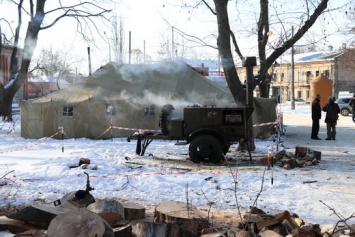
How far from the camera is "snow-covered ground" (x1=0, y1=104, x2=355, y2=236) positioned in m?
7.20

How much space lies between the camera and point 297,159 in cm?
1145

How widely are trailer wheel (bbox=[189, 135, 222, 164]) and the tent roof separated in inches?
237

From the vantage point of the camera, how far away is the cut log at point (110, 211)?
214 inches

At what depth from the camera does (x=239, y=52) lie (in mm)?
15703

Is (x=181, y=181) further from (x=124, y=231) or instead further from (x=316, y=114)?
(x=316, y=114)

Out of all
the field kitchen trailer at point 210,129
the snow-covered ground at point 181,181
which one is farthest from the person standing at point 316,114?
the field kitchen trailer at point 210,129

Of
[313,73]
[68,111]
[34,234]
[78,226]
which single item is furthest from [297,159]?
→ [313,73]

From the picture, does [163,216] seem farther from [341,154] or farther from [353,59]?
[353,59]

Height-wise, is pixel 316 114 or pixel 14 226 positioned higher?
pixel 316 114

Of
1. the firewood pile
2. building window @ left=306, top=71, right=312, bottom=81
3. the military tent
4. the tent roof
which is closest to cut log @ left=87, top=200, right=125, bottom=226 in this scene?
the firewood pile

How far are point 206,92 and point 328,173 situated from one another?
27.7ft

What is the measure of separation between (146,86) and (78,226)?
1403 cm

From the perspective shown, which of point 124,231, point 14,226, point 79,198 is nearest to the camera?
point 124,231

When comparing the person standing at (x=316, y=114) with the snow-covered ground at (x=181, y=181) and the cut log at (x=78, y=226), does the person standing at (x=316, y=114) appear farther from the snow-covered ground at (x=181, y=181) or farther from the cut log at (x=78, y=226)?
the cut log at (x=78, y=226)
